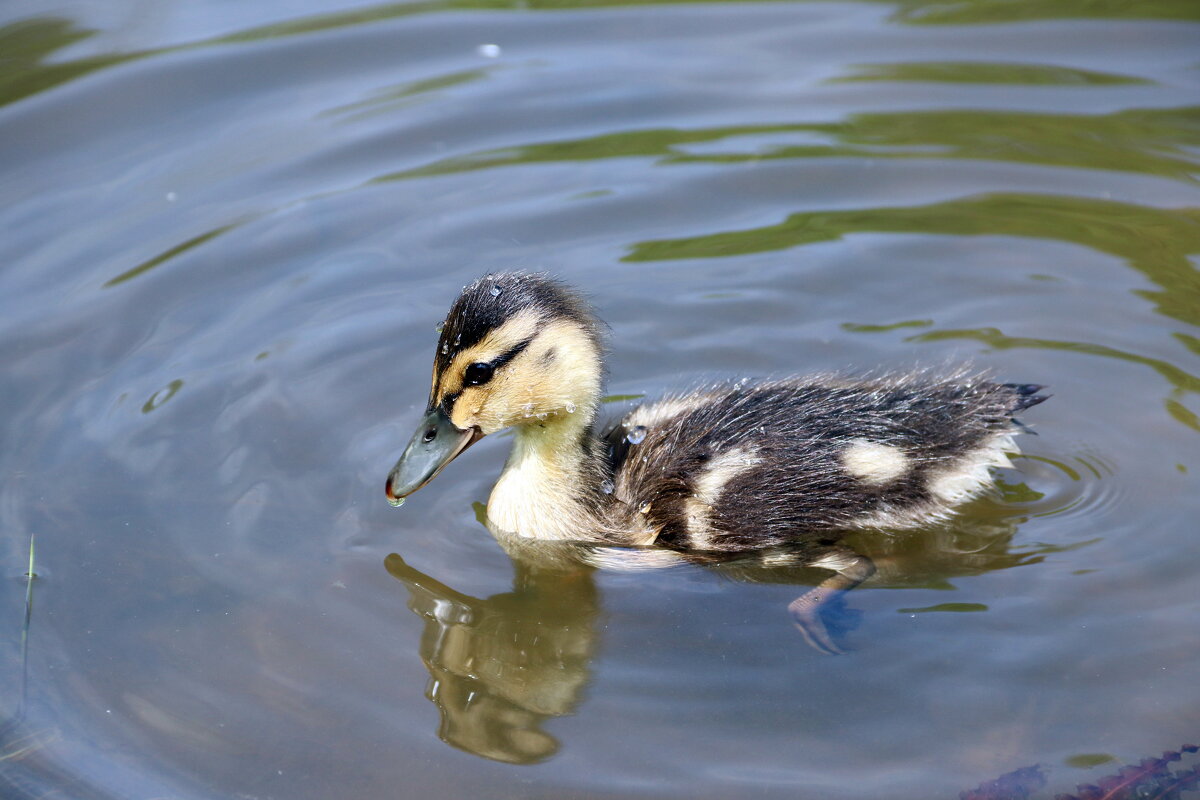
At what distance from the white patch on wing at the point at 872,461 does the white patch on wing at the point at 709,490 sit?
310mm

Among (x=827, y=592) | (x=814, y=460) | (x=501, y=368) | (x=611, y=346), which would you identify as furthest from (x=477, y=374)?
(x=827, y=592)

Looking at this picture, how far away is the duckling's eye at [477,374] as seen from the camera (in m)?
4.44

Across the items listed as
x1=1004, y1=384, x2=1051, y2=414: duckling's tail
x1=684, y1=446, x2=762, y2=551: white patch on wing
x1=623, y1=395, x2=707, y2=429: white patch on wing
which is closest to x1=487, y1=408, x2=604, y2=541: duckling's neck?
x1=623, y1=395, x2=707, y2=429: white patch on wing

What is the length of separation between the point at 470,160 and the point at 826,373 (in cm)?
270

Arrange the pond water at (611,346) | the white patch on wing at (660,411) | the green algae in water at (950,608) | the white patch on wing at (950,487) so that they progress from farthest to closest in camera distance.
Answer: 1. the white patch on wing at (660,411)
2. the white patch on wing at (950,487)
3. the green algae in water at (950,608)
4. the pond water at (611,346)

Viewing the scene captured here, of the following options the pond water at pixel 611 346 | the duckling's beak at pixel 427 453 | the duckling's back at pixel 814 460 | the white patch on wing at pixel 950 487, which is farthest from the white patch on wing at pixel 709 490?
the duckling's beak at pixel 427 453

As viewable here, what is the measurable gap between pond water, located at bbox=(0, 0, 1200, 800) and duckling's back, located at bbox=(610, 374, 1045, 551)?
18cm

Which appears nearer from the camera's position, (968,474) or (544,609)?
(544,609)

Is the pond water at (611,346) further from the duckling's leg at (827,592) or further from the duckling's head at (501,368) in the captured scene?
the duckling's head at (501,368)

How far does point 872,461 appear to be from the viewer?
14.9 ft

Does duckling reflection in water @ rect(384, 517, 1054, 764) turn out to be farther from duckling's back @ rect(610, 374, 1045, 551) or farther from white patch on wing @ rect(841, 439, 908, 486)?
white patch on wing @ rect(841, 439, 908, 486)

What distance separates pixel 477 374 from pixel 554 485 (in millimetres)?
508

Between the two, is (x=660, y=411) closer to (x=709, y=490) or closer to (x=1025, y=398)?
(x=709, y=490)

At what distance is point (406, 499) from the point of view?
4980mm
